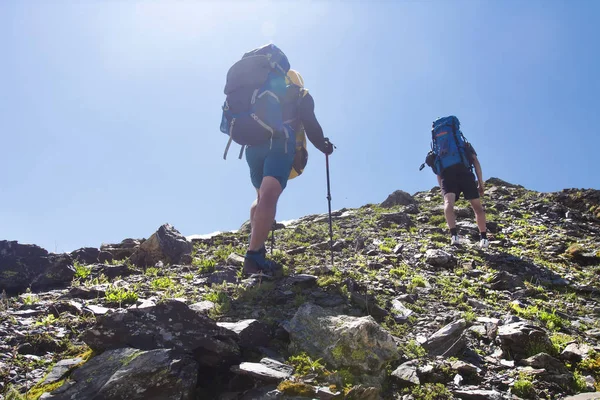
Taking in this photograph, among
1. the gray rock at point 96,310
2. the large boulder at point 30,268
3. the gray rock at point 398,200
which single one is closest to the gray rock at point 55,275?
the large boulder at point 30,268

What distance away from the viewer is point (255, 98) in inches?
239

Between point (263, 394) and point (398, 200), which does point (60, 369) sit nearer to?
point (263, 394)

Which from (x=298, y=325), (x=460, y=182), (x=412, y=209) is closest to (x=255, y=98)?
(x=298, y=325)

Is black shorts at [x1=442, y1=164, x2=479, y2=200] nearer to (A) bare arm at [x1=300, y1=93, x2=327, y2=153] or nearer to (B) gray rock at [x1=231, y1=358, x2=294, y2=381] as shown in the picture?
(A) bare arm at [x1=300, y1=93, x2=327, y2=153]

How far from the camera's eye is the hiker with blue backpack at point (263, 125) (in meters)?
5.98

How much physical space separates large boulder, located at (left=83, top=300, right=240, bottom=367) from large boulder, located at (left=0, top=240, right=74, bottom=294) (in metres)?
3.47

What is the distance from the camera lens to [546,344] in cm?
382

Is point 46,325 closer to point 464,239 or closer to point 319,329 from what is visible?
point 319,329

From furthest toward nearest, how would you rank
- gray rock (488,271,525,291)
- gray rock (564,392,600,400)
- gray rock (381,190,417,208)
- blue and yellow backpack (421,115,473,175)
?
gray rock (381,190,417,208) < blue and yellow backpack (421,115,473,175) < gray rock (488,271,525,291) < gray rock (564,392,600,400)

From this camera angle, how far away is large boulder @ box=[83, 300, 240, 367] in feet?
10.6

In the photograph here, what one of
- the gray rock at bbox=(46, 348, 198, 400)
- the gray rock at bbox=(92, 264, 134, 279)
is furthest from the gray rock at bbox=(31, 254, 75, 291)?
the gray rock at bbox=(46, 348, 198, 400)

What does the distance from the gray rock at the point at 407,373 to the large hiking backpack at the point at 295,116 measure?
4139 millimetres

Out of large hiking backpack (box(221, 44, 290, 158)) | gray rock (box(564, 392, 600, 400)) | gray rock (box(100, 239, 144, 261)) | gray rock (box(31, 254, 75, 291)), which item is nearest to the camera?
gray rock (box(564, 392, 600, 400))

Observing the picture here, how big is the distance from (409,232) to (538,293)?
17.3ft
